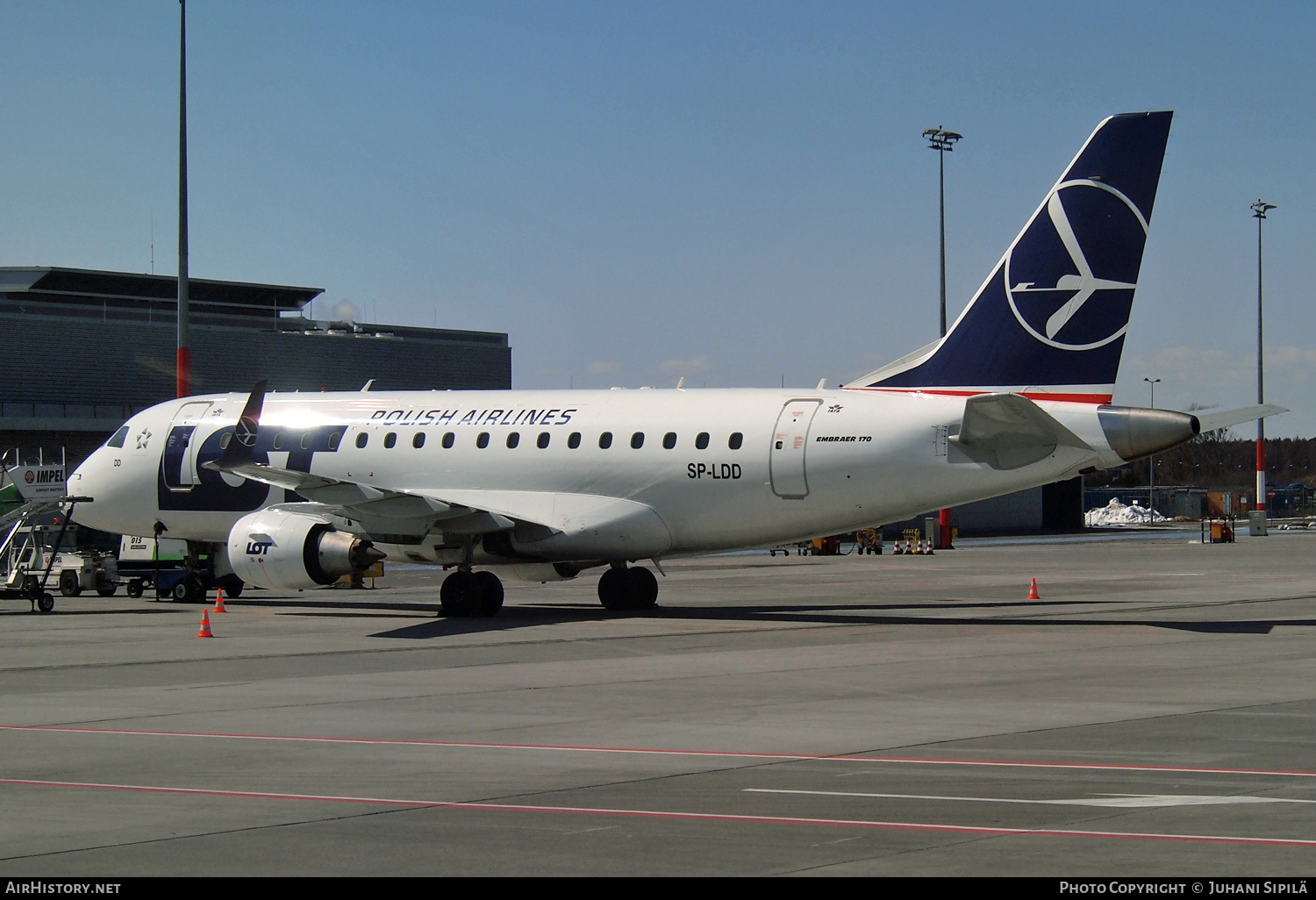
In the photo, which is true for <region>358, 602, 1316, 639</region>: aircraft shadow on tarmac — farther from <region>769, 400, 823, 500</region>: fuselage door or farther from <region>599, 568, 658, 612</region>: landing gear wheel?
<region>769, 400, 823, 500</region>: fuselage door

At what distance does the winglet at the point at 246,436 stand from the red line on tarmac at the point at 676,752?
1044cm

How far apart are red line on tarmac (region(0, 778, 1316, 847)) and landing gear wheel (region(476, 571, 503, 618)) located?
583 inches

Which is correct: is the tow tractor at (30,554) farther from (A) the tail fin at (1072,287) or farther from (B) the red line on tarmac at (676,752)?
(A) the tail fin at (1072,287)

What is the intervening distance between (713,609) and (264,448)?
967 centimetres

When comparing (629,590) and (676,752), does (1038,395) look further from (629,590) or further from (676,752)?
(676,752)

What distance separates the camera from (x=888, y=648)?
18750 millimetres

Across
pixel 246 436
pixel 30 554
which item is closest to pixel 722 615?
pixel 246 436

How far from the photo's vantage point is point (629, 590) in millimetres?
26266

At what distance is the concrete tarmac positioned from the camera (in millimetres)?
7305

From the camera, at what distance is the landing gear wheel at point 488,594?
24.5 m

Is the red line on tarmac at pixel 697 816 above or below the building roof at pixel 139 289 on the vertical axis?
below

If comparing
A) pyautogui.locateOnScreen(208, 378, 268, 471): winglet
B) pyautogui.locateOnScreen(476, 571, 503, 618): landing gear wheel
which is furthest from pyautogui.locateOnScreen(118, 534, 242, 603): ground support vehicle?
pyautogui.locateOnScreen(476, 571, 503, 618): landing gear wheel

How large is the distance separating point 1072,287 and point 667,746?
13.7 m

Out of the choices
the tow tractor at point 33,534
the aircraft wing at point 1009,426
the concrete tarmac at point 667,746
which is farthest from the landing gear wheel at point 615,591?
the tow tractor at point 33,534
